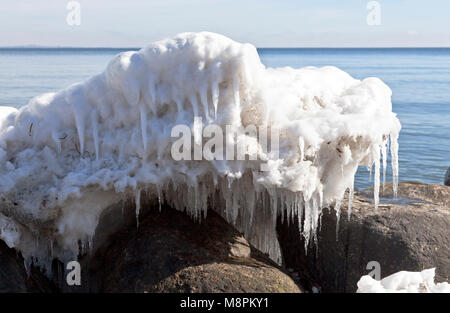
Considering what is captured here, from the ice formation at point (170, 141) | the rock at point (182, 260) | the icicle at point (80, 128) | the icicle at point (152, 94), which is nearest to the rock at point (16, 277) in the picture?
the ice formation at point (170, 141)

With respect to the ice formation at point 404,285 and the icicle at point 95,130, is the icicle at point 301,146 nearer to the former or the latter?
the ice formation at point 404,285

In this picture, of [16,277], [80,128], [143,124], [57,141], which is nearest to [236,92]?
[143,124]

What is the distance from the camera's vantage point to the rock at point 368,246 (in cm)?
512

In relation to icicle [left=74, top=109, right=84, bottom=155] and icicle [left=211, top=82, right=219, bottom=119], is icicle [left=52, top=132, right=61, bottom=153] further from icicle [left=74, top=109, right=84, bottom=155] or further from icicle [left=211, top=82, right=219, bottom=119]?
icicle [left=211, top=82, right=219, bottom=119]

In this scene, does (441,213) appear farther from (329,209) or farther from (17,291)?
(17,291)

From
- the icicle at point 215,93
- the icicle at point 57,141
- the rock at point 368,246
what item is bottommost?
the rock at point 368,246

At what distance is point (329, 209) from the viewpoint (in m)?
5.38

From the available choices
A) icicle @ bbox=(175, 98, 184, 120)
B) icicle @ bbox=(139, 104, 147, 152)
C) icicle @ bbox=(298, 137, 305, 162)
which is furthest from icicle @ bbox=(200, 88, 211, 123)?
icicle @ bbox=(298, 137, 305, 162)

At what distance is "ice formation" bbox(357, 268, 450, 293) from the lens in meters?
4.12

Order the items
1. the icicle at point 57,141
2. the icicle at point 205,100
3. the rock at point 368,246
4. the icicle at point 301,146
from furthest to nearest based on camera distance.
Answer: the rock at point 368,246
the icicle at point 57,141
the icicle at point 205,100
the icicle at point 301,146

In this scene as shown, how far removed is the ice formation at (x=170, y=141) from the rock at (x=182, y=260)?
8.6 inches

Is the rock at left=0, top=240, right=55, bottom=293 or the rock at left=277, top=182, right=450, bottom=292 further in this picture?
the rock at left=277, top=182, right=450, bottom=292

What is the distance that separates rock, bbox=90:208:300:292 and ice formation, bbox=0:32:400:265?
218 millimetres
